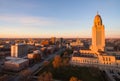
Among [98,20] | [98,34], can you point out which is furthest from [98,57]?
[98,20]

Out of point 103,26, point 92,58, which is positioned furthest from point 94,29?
point 92,58

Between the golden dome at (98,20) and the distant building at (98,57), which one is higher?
the golden dome at (98,20)

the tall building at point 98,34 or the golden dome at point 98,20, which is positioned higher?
the golden dome at point 98,20

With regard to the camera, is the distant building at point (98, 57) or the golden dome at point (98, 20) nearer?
the distant building at point (98, 57)

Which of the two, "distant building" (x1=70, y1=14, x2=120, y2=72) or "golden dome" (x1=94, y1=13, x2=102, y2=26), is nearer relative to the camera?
"distant building" (x1=70, y1=14, x2=120, y2=72)

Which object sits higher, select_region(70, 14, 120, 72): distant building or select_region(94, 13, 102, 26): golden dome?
select_region(94, 13, 102, 26): golden dome

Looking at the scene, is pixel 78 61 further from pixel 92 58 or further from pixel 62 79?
pixel 62 79

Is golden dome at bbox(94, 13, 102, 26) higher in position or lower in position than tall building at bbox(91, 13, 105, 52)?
higher

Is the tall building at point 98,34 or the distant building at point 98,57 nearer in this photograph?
the distant building at point 98,57

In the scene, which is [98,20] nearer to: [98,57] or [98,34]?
[98,34]
